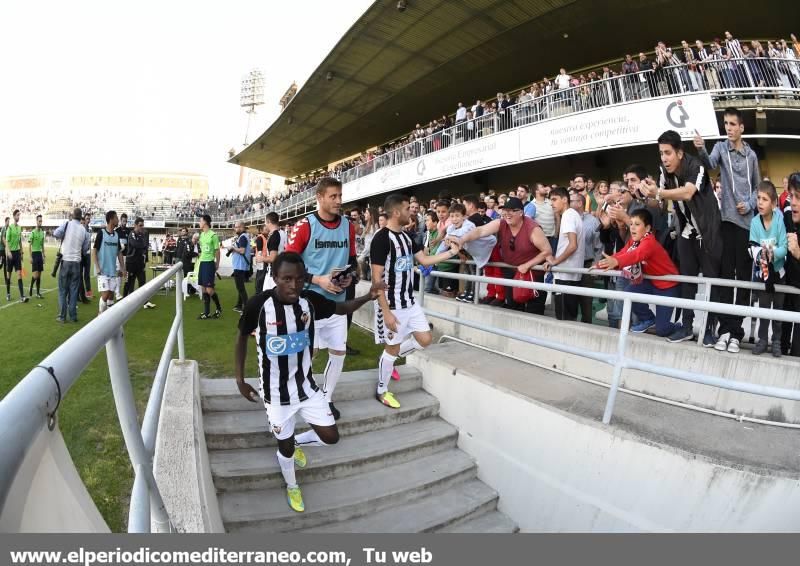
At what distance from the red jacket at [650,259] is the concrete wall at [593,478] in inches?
80.6

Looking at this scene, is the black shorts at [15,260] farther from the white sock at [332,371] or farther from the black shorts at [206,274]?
the white sock at [332,371]

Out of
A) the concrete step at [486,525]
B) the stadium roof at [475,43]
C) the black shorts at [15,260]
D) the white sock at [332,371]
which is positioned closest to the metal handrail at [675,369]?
the concrete step at [486,525]

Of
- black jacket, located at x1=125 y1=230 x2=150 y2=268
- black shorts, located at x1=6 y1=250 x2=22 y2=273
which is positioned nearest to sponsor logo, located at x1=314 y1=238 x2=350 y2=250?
black jacket, located at x1=125 y1=230 x2=150 y2=268

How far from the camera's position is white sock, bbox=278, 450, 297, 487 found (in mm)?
3492

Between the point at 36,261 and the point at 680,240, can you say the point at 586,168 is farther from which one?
the point at 36,261

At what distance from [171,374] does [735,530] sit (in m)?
4.71

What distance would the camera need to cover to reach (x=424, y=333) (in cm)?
480

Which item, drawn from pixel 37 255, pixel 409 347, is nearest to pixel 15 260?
pixel 37 255

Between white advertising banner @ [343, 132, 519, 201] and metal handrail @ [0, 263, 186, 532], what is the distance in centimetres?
1475

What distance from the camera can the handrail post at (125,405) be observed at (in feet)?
4.65

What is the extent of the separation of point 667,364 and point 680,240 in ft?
4.89

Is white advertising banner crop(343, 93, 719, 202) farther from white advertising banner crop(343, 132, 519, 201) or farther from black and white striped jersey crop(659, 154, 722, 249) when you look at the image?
black and white striped jersey crop(659, 154, 722, 249)
